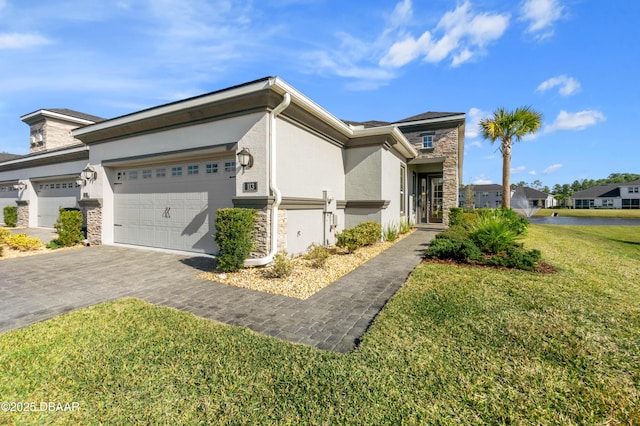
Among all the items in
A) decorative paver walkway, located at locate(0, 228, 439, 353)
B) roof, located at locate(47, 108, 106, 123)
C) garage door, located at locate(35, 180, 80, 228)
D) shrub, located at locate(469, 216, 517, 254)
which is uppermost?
roof, located at locate(47, 108, 106, 123)

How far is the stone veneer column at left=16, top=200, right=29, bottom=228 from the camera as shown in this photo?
574 inches

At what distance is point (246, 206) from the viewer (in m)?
6.89

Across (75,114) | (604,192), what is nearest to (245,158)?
(75,114)

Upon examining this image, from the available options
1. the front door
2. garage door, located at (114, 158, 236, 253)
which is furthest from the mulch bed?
the front door

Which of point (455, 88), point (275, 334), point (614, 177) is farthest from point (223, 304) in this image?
point (614, 177)

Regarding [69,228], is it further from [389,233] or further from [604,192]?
[604,192]

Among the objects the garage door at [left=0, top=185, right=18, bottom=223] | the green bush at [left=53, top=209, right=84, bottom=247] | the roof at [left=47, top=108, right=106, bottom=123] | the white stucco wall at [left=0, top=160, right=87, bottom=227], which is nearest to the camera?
the green bush at [left=53, top=209, right=84, bottom=247]

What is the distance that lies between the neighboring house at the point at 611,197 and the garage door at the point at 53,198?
78.9 meters

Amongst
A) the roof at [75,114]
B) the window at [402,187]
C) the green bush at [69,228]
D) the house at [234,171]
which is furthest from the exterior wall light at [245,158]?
the roof at [75,114]

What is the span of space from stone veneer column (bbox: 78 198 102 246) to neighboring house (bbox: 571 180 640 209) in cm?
7721

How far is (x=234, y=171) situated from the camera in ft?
24.8

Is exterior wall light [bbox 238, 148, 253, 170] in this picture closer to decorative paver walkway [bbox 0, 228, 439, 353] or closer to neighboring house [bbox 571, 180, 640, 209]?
decorative paver walkway [bbox 0, 228, 439, 353]

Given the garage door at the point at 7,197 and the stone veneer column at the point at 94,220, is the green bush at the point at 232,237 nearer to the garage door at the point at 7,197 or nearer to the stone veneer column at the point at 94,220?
the stone veneer column at the point at 94,220

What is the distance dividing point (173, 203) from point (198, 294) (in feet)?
15.1
